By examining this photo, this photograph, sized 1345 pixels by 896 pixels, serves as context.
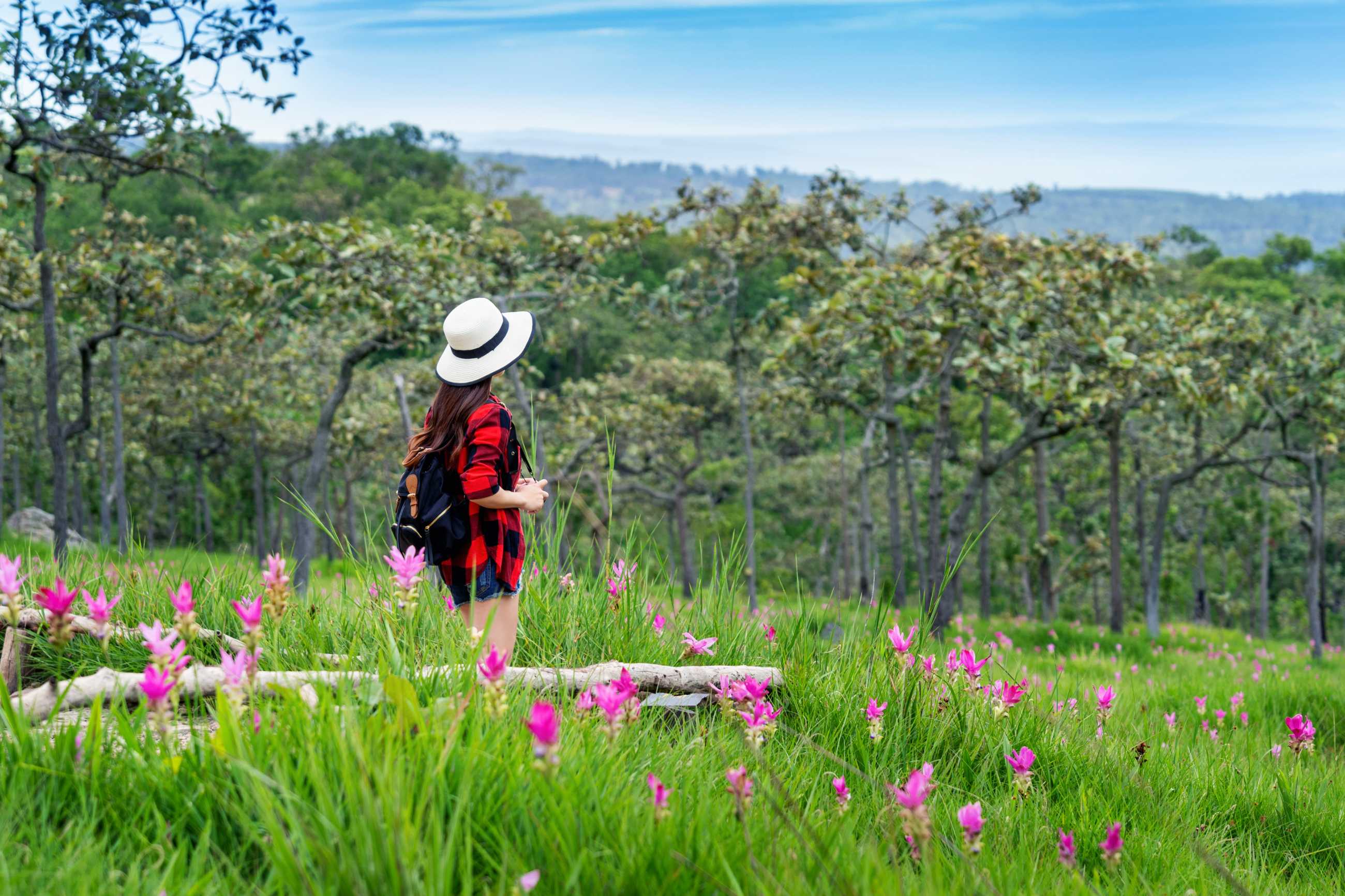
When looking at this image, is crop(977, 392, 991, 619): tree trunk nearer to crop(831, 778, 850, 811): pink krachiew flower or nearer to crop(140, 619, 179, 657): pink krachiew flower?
crop(831, 778, 850, 811): pink krachiew flower

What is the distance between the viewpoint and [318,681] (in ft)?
8.29

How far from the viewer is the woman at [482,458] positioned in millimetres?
4172

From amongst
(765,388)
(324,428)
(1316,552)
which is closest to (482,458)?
(324,428)

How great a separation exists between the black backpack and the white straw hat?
0.92 ft

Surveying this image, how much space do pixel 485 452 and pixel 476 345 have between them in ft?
1.69

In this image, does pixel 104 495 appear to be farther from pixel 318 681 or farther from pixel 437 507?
pixel 318 681

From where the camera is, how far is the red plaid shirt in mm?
4176

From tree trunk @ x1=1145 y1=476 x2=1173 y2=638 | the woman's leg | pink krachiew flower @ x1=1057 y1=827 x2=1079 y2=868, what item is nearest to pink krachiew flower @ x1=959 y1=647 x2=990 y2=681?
pink krachiew flower @ x1=1057 y1=827 x2=1079 y2=868

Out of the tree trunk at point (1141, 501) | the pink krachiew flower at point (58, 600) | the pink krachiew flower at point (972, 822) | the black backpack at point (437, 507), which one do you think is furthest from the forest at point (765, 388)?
the pink krachiew flower at point (972, 822)

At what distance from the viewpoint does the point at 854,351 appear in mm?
14688

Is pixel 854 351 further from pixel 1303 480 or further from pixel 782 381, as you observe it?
pixel 1303 480

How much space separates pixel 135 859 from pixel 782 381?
1547cm

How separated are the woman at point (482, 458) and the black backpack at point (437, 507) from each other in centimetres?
1

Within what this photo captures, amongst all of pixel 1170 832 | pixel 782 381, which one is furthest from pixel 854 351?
pixel 1170 832
